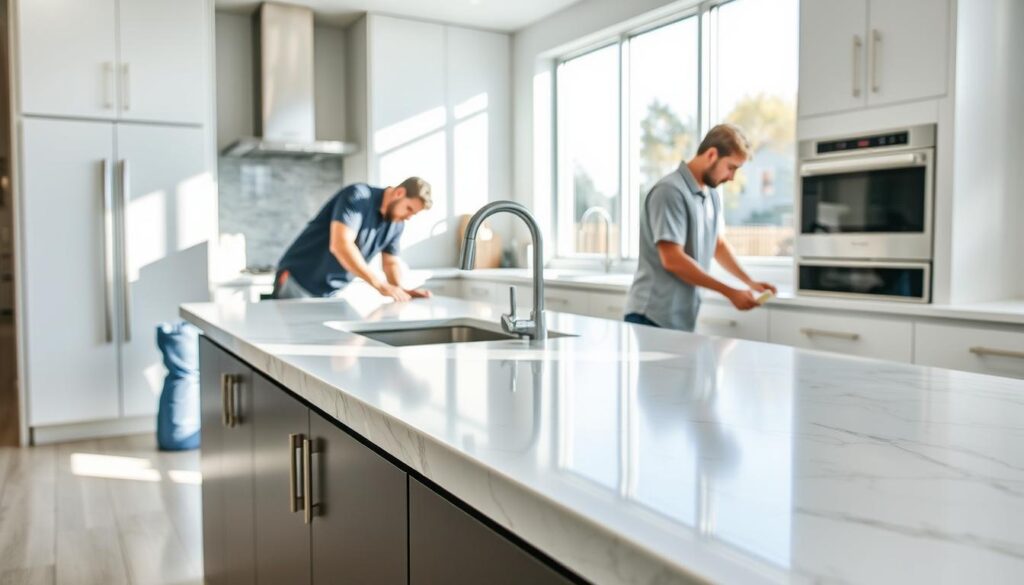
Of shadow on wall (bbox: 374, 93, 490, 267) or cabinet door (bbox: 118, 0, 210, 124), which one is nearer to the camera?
cabinet door (bbox: 118, 0, 210, 124)

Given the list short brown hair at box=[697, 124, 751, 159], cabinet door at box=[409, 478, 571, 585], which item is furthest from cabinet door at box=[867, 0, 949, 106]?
cabinet door at box=[409, 478, 571, 585]

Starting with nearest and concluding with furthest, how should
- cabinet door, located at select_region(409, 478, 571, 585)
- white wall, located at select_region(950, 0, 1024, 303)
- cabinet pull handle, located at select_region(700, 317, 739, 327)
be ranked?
cabinet door, located at select_region(409, 478, 571, 585), white wall, located at select_region(950, 0, 1024, 303), cabinet pull handle, located at select_region(700, 317, 739, 327)

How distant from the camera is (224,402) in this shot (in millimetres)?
2066

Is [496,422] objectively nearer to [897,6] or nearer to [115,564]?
[115,564]

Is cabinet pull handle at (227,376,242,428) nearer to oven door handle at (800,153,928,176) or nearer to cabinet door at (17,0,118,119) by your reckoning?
oven door handle at (800,153,928,176)

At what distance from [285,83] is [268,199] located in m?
0.79

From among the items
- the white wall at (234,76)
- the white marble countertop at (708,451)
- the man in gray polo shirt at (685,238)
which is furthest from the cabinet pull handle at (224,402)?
the white wall at (234,76)

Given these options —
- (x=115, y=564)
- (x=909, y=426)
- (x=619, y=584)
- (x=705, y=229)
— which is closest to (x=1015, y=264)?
(x=705, y=229)

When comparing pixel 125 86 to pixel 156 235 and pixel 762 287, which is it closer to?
pixel 156 235

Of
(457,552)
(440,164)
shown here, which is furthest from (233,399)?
(440,164)

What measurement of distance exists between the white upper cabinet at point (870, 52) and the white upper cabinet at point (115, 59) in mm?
3148

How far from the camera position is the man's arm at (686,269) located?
9.46ft

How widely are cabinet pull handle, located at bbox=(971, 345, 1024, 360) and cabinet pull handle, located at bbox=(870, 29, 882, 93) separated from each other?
1035mm

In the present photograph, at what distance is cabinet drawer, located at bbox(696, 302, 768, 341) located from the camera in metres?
3.32
